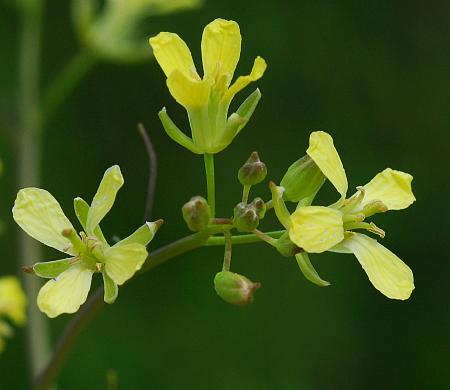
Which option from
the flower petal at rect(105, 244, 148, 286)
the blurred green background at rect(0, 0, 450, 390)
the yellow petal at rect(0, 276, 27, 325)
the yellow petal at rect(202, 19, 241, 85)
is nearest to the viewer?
the flower petal at rect(105, 244, 148, 286)

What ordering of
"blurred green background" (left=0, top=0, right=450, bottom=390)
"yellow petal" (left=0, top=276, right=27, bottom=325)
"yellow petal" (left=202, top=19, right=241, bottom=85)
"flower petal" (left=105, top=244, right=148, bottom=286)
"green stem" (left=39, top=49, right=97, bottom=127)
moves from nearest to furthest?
"flower petal" (left=105, top=244, right=148, bottom=286)
"yellow petal" (left=202, top=19, right=241, bottom=85)
"yellow petal" (left=0, top=276, right=27, bottom=325)
"green stem" (left=39, top=49, right=97, bottom=127)
"blurred green background" (left=0, top=0, right=450, bottom=390)

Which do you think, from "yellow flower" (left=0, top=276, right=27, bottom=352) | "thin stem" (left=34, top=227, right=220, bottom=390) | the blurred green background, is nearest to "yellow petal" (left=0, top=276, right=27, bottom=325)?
"yellow flower" (left=0, top=276, right=27, bottom=352)

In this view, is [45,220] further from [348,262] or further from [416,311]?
[416,311]

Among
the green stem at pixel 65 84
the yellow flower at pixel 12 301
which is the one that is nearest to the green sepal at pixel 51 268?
the yellow flower at pixel 12 301

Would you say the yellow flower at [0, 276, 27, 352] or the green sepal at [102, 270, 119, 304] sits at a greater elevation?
the green sepal at [102, 270, 119, 304]

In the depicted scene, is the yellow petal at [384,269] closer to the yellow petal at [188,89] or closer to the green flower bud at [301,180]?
the green flower bud at [301,180]

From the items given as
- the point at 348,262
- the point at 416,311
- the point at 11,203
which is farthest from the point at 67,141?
the point at 416,311

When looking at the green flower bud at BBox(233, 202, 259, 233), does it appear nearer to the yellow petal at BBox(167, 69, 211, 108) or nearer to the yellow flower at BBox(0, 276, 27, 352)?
the yellow petal at BBox(167, 69, 211, 108)

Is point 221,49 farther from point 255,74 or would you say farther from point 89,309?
point 89,309

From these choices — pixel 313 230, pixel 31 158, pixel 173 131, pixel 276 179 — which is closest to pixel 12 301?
pixel 31 158
